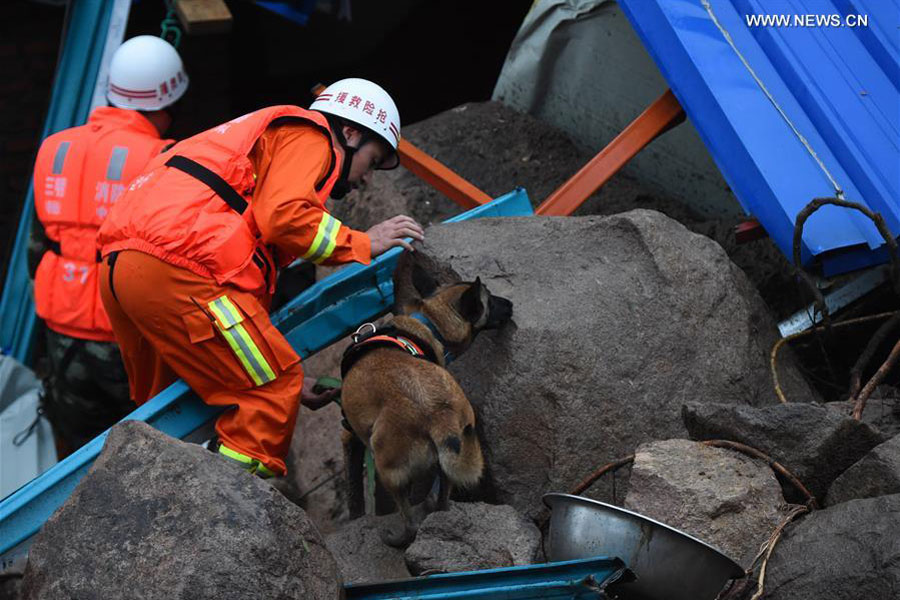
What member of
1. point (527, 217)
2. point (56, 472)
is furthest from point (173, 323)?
point (527, 217)

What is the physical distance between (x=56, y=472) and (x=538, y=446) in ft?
6.65

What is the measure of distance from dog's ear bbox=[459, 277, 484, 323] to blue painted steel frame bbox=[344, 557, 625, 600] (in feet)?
4.35

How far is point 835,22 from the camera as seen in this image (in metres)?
5.81

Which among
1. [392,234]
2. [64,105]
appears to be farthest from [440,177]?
[64,105]

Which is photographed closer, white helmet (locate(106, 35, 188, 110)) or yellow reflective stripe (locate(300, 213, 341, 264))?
yellow reflective stripe (locate(300, 213, 341, 264))

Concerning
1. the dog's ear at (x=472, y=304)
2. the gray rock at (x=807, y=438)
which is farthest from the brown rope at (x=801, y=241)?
the dog's ear at (x=472, y=304)

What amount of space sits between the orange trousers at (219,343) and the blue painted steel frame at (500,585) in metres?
1.33

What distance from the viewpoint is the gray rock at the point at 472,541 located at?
3.97 metres

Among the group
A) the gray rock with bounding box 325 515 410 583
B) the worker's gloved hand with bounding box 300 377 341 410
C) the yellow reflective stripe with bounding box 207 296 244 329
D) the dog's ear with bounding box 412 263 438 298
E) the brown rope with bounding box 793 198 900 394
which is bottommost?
the gray rock with bounding box 325 515 410 583

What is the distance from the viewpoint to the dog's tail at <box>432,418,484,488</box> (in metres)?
→ 4.24

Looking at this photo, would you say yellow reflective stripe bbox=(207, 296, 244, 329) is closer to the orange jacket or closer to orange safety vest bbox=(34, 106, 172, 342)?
the orange jacket

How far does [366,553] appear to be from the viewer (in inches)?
179

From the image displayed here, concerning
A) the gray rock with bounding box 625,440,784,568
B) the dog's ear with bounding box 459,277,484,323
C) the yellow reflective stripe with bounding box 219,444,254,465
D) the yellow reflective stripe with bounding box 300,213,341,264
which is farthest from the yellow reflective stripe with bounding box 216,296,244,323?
the gray rock with bounding box 625,440,784,568

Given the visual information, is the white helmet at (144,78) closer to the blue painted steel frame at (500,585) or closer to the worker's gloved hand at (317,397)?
the worker's gloved hand at (317,397)
